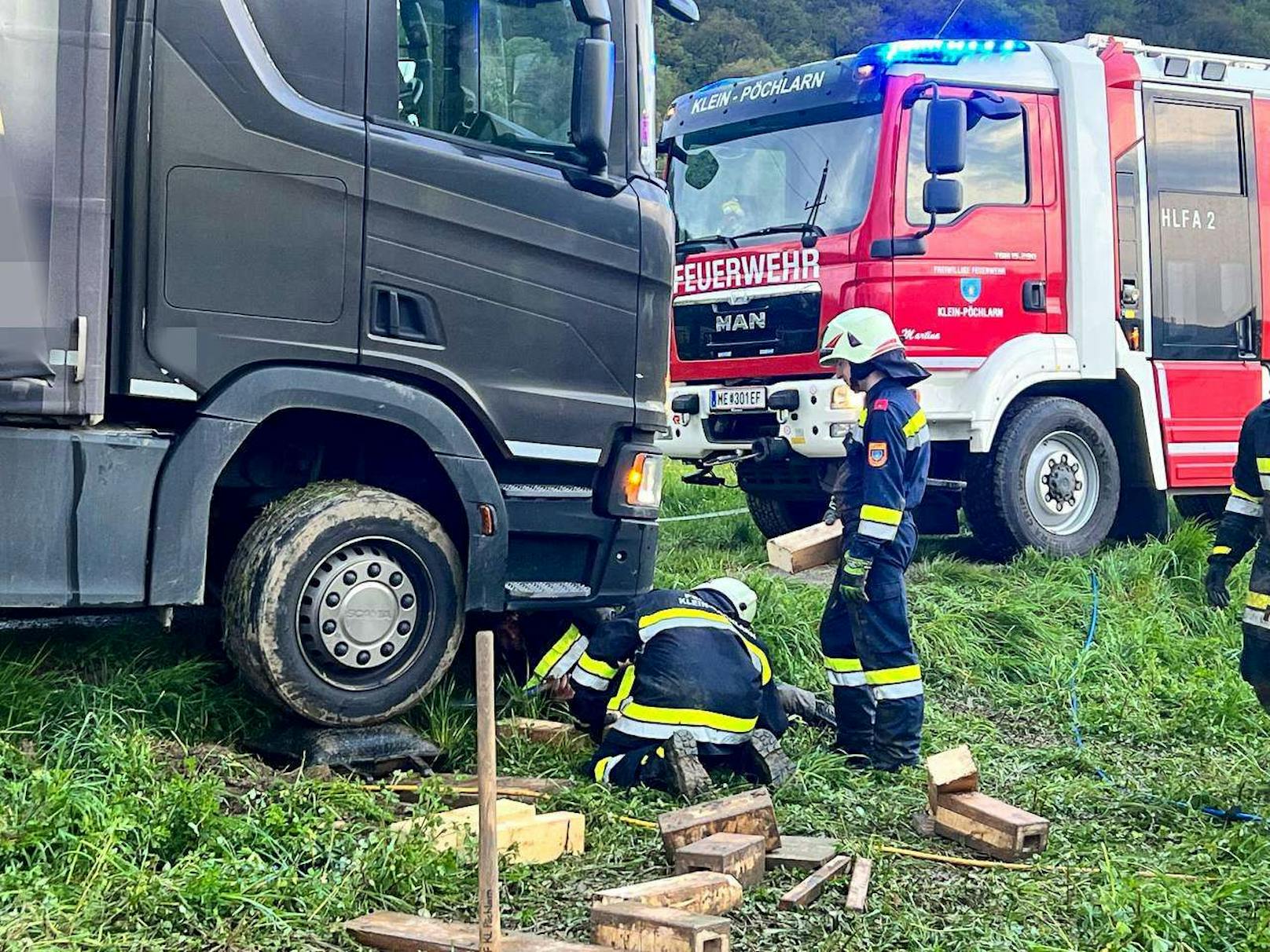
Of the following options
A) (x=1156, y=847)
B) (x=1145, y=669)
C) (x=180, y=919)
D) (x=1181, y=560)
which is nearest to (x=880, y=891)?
(x=1156, y=847)

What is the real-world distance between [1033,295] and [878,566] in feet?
11.3

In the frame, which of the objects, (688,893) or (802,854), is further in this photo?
(802,854)

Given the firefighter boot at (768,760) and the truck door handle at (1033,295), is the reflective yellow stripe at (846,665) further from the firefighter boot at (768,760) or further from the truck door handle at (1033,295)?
the truck door handle at (1033,295)

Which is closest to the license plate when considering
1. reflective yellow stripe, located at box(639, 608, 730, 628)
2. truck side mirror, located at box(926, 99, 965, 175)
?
truck side mirror, located at box(926, 99, 965, 175)

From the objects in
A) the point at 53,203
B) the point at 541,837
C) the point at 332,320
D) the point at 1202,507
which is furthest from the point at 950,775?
the point at 1202,507

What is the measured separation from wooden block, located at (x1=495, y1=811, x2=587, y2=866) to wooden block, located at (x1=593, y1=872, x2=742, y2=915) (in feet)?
1.14

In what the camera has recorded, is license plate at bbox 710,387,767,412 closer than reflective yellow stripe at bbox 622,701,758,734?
No

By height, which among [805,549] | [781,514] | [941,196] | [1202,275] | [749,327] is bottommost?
[805,549]

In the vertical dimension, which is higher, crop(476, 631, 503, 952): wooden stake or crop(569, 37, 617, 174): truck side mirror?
crop(569, 37, 617, 174): truck side mirror

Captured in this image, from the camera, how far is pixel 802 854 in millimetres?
4066

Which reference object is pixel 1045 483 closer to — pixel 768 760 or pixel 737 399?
pixel 737 399

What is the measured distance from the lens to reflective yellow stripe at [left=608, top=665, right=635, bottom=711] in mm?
5066

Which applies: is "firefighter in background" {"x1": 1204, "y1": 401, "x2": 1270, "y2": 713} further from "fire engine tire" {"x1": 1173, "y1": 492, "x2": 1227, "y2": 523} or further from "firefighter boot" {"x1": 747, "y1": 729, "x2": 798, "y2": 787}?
"fire engine tire" {"x1": 1173, "y1": 492, "x2": 1227, "y2": 523}

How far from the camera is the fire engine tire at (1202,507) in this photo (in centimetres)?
1007
